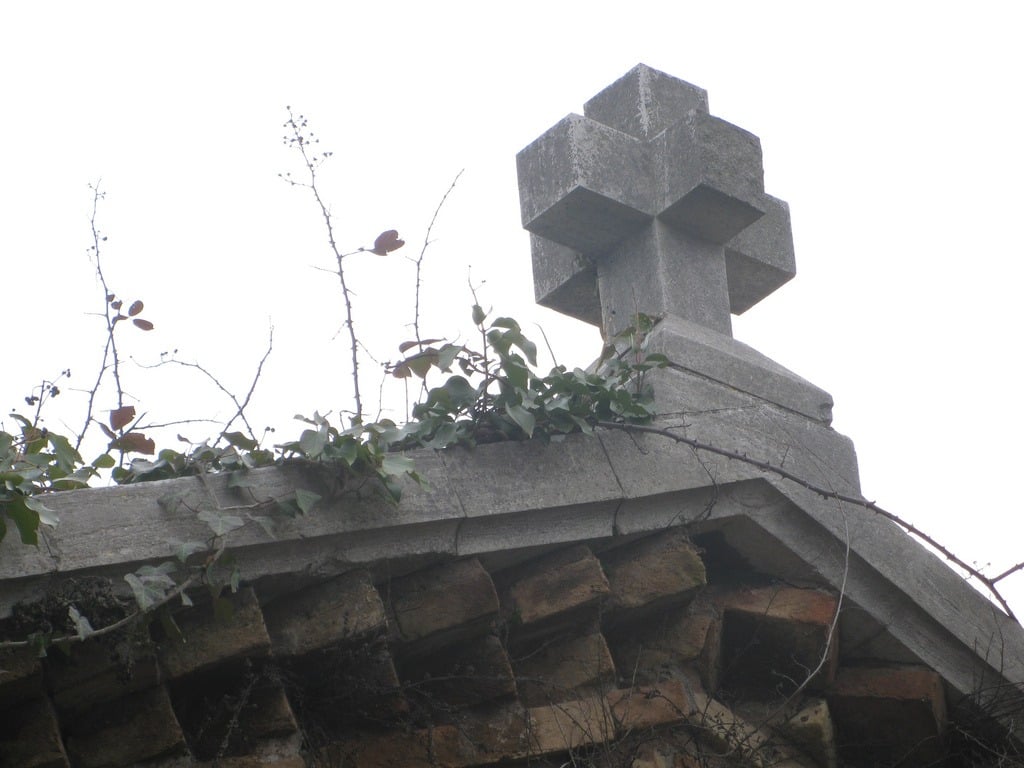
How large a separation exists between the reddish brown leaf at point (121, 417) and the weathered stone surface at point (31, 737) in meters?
0.62

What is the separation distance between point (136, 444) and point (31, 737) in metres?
0.65

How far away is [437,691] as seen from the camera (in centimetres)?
302

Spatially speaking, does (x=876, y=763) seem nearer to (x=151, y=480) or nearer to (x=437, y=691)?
(x=437, y=691)

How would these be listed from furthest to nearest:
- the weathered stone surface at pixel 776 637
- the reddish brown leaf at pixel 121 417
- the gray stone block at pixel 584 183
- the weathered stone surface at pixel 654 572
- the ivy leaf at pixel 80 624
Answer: the gray stone block at pixel 584 183 → the weathered stone surface at pixel 776 637 → the weathered stone surface at pixel 654 572 → the reddish brown leaf at pixel 121 417 → the ivy leaf at pixel 80 624

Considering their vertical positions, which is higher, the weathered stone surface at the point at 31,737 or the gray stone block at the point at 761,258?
the gray stone block at the point at 761,258

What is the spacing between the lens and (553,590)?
3105 mm

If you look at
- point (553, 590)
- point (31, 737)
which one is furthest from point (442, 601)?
point (31, 737)

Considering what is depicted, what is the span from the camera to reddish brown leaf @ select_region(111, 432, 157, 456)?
2.89 m

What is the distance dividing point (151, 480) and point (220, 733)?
55 centimetres

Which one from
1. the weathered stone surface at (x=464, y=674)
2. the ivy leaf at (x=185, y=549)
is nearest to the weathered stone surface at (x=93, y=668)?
the ivy leaf at (x=185, y=549)

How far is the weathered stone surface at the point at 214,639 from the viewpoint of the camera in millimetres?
2684

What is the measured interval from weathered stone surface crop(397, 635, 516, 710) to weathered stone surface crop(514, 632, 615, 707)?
7 cm

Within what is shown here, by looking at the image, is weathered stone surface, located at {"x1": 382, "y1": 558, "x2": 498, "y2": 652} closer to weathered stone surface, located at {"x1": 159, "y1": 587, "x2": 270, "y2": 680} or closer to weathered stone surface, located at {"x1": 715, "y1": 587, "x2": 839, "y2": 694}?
weathered stone surface, located at {"x1": 159, "y1": 587, "x2": 270, "y2": 680}

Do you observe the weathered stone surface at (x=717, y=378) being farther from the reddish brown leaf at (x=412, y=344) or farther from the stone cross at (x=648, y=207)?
the reddish brown leaf at (x=412, y=344)
